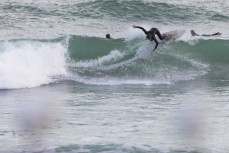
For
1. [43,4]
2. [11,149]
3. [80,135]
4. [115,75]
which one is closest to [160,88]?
[115,75]

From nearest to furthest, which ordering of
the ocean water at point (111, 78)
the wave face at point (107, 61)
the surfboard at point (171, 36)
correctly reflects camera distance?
1. the ocean water at point (111, 78)
2. the wave face at point (107, 61)
3. the surfboard at point (171, 36)

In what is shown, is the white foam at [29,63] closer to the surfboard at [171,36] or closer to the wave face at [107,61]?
the wave face at [107,61]

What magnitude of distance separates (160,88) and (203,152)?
7529 mm

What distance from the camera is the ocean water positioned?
13933mm

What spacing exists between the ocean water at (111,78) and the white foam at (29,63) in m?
0.04

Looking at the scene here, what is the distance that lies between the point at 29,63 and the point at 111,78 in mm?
3021

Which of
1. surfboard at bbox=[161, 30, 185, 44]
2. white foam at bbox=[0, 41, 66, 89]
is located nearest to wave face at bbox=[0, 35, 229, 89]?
white foam at bbox=[0, 41, 66, 89]

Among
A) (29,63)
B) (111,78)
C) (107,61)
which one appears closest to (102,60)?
(107,61)

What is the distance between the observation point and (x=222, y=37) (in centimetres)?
2870

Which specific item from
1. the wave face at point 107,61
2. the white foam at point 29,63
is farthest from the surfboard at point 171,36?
the white foam at point 29,63

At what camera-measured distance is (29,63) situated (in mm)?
23406

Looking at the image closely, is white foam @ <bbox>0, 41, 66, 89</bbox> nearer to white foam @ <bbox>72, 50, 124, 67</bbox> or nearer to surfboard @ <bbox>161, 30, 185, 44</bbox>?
white foam @ <bbox>72, 50, 124, 67</bbox>

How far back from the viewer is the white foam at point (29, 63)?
2145 centimetres

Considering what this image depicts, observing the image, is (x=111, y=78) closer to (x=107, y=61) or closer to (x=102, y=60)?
(x=107, y=61)
